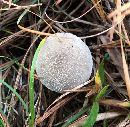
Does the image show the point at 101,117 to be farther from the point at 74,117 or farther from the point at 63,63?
the point at 63,63

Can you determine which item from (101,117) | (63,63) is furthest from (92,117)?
(63,63)

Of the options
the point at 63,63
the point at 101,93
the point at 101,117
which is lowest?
A: the point at 101,117

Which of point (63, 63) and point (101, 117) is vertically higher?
point (63, 63)

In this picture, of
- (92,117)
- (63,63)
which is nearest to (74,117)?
(92,117)

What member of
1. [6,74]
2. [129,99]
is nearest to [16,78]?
[6,74]

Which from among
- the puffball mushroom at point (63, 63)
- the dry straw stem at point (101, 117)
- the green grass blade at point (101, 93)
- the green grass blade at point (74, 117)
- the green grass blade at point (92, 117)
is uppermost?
the puffball mushroom at point (63, 63)

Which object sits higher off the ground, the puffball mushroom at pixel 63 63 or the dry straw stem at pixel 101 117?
the puffball mushroom at pixel 63 63

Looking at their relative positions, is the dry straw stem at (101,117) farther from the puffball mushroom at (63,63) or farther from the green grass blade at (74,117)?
the puffball mushroom at (63,63)

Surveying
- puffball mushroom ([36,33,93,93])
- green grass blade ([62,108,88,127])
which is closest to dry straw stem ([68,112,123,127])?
green grass blade ([62,108,88,127])

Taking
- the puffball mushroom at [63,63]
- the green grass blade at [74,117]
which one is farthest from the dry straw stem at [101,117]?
the puffball mushroom at [63,63]
